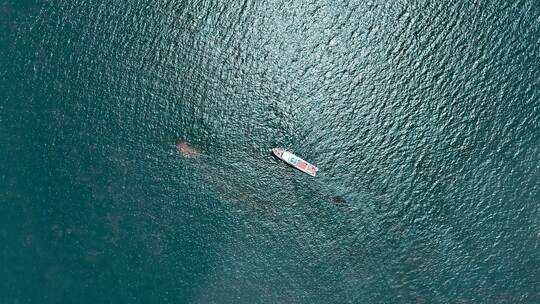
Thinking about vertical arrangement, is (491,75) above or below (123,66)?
above

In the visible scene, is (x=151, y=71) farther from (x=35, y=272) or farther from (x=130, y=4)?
(x=35, y=272)

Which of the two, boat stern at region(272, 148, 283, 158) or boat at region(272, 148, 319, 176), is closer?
boat at region(272, 148, 319, 176)

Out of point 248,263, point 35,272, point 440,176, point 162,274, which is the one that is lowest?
point 35,272

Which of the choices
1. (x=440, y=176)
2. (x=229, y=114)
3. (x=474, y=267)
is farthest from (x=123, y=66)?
(x=474, y=267)

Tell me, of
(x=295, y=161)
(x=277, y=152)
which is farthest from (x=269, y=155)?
(x=295, y=161)

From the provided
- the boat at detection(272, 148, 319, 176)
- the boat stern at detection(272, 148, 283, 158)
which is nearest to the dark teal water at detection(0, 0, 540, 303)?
the boat stern at detection(272, 148, 283, 158)

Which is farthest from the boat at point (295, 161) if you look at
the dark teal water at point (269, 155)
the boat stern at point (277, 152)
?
the dark teal water at point (269, 155)

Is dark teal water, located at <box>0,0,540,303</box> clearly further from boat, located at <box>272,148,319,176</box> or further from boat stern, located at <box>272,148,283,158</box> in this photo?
boat, located at <box>272,148,319,176</box>
